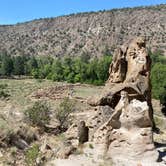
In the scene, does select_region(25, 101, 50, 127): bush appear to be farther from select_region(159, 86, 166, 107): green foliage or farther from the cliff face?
the cliff face

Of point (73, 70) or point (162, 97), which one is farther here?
point (73, 70)

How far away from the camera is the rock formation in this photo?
2330 centimetres

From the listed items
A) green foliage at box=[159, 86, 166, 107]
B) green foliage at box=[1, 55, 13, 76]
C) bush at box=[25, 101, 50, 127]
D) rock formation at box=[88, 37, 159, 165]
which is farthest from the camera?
green foliage at box=[1, 55, 13, 76]

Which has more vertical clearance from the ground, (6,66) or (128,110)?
(128,110)

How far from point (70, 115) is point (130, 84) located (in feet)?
52.0

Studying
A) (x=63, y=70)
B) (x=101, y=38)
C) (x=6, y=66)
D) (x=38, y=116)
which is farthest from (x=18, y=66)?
(x=38, y=116)

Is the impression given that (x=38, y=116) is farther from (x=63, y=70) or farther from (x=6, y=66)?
(x=6, y=66)

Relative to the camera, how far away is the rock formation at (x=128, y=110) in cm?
2330

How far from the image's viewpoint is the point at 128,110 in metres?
24.5

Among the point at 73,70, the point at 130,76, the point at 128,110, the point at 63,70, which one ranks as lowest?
the point at 63,70

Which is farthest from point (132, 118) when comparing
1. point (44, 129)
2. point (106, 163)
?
point (44, 129)

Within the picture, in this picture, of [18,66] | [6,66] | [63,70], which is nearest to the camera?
[63,70]

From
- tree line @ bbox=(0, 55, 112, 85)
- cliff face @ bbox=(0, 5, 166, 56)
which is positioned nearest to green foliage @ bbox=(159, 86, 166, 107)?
tree line @ bbox=(0, 55, 112, 85)

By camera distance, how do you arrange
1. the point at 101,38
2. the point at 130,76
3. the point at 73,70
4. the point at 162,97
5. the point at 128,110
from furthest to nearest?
1. the point at 101,38
2. the point at 73,70
3. the point at 162,97
4. the point at 130,76
5. the point at 128,110
